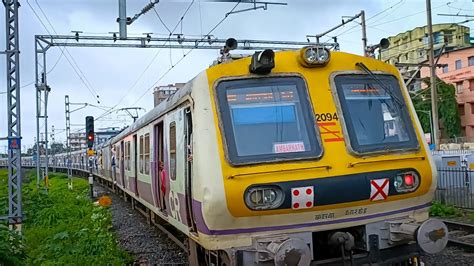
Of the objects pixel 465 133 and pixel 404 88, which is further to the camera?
pixel 465 133

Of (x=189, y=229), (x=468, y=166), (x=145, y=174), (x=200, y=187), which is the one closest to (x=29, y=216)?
(x=145, y=174)

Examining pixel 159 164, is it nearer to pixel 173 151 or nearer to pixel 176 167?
pixel 173 151

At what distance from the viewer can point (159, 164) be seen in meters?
8.41

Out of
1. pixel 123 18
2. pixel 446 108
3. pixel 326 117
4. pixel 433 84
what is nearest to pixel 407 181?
pixel 326 117

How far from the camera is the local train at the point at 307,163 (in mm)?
4750

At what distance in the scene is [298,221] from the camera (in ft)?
16.0

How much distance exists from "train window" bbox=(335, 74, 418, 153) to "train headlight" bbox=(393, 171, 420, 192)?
0.96ft

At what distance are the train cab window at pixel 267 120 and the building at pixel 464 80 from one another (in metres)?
49.2

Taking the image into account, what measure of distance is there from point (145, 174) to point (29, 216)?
6.05m

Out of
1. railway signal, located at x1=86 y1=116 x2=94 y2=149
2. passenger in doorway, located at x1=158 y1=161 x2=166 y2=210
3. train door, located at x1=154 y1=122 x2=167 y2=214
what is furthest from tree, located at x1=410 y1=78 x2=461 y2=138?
passenger in doorway, located at x1=158 y1=161 x2=166 y2=210

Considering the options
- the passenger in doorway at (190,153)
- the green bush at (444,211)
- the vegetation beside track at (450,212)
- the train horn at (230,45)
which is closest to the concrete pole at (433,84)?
the vegetation beside track at (450,212)

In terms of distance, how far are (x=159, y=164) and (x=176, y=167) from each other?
200cm

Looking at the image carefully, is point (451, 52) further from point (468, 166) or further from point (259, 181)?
point (259, 181)

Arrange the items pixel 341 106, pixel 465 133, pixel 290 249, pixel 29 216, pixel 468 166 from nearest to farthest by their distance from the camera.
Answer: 1. pixel 290 249
2. pixel 341 106
3. pixel 29 216
4. pixel 468 166
5. pixel 465 133
